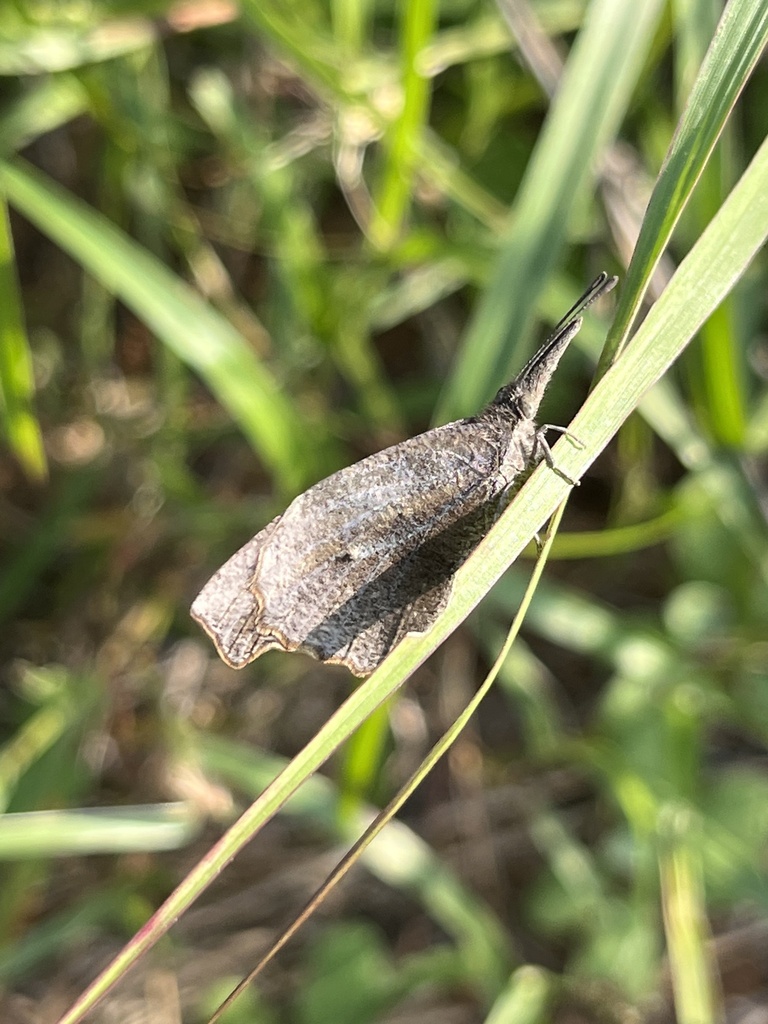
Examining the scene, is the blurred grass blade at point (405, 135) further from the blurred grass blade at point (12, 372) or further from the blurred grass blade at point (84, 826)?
the blurred grass blade at point (84, 826)

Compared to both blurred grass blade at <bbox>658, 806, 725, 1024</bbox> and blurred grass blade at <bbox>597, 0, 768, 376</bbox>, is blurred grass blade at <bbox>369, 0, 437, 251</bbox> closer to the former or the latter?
blurred grass blade at <bbox>597, 0, 768, 376</bbox>

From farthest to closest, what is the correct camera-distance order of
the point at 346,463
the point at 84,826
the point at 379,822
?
the point at 346,463, the point at 84,826, the point at 379,822

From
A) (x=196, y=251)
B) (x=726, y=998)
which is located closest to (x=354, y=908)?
(x=726, y=998)

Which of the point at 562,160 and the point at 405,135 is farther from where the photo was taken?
the point at 405,135

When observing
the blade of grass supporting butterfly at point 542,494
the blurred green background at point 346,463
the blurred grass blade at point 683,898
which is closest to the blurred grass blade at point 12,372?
the blurred green background at point 346,463

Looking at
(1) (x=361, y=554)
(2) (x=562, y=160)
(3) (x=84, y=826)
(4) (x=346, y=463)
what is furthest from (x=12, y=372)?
(2) (x=562, y=160)

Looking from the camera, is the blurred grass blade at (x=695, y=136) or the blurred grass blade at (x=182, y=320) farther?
the blurred grass blade at (x=182, y=320)

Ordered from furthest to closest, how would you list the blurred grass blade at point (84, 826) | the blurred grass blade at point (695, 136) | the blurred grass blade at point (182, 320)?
the blurred grass blade at point (182, 320) → the blurred grass blade at point (84, 826) → the blurred grass blade at point (695, 136)

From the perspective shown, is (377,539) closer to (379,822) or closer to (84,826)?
(379,822)
